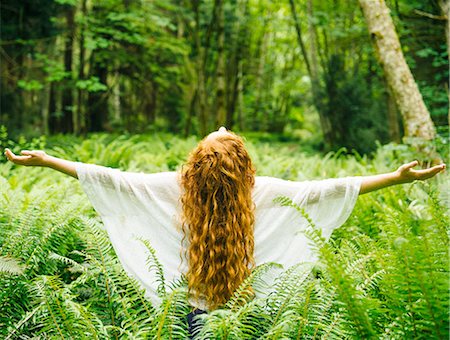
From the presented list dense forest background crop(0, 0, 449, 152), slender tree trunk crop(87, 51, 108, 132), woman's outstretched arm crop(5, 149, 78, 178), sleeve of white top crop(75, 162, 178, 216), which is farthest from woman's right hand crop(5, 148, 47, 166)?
slender tree trunk crop(87, 51, 108, 132)

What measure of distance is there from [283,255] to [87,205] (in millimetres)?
2172

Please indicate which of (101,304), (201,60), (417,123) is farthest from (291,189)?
(201,60)

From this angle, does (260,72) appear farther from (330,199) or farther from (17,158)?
(17,158)

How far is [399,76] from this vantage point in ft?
18.6

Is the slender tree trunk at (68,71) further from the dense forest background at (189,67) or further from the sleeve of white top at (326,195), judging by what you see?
the sleeve of white top at (326,195)

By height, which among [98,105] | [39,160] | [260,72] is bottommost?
[39,160]

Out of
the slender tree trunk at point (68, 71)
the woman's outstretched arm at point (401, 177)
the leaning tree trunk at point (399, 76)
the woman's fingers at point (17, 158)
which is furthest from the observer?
the slender tree trunk at point (68, 71)

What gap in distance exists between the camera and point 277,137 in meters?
19.8

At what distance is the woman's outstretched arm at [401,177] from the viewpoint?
2.51 m

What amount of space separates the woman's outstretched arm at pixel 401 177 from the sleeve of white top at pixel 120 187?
1228 millimetres

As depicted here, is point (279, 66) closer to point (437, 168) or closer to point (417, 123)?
point (417, 123)

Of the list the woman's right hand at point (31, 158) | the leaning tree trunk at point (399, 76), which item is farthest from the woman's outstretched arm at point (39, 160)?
the leaning tree trunk at point (399, 76)

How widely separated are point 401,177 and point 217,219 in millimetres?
1085

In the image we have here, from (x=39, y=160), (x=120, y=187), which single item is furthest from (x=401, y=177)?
(x=39, y=160)
